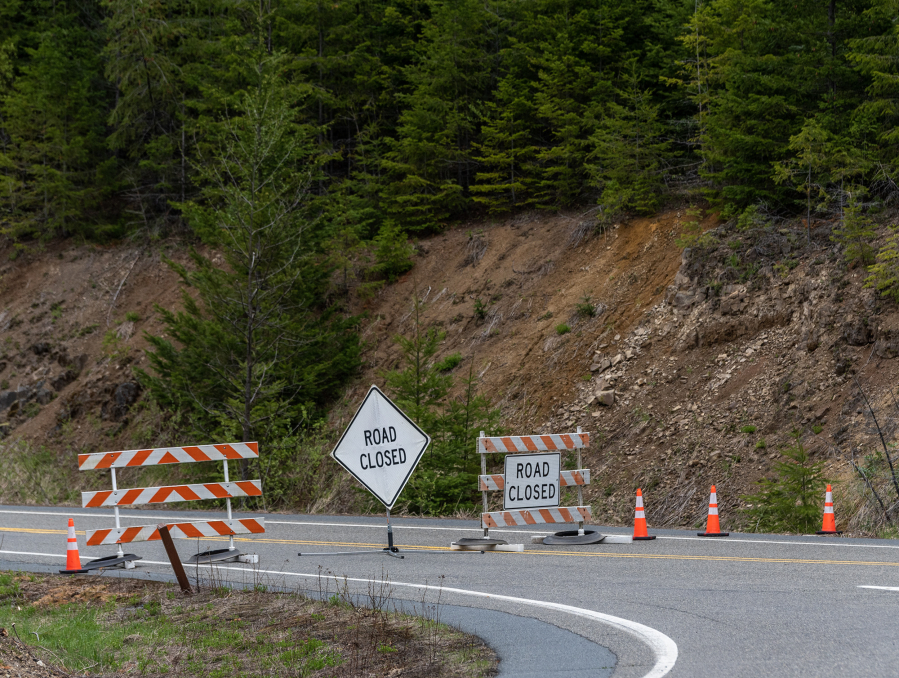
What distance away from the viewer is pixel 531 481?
11328 millimetres

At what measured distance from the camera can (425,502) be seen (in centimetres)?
1573

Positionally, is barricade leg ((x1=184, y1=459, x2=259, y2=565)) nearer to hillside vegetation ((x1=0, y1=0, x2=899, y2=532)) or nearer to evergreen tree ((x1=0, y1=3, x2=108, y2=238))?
hillside vegetation ((x1=0, y1=0, x2=899, y2=532))

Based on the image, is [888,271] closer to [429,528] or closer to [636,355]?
[636,355]

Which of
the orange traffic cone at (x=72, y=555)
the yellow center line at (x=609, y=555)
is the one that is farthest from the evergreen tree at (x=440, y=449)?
the orange traffic cone at (x=72, y=555)

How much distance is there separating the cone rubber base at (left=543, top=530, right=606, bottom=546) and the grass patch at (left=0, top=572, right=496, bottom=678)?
3.38 m

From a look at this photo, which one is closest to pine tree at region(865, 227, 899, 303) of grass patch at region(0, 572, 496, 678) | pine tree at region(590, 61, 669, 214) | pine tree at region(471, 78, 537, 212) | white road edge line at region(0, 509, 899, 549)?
white road edge line at region(0, 509, 899, 549)

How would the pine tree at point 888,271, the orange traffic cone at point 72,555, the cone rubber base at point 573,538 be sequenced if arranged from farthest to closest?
1. the pine tree at point 888,271
2. the cone rubber base at point 573,538
3. the orange traffic cone at point 72,555

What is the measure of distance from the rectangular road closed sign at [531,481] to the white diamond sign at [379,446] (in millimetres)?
1242

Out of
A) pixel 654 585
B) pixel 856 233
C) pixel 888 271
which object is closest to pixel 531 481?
pixel 654 585

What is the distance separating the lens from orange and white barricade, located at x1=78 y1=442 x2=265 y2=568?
10.7 meters

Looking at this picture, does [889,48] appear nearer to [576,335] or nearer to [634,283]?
[634,283]

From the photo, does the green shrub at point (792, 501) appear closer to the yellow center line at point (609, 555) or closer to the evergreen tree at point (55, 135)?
the yellow center line at point (609, 555)

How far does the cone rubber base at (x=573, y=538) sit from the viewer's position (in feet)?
37.2

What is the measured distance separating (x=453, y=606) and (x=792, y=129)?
48.7 ft
